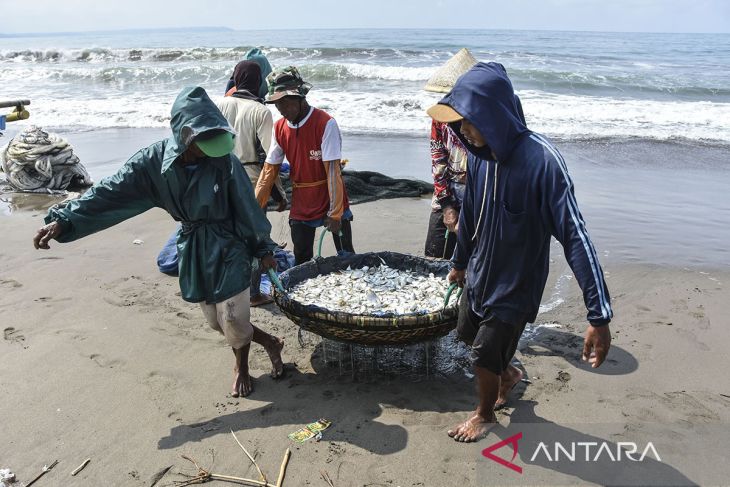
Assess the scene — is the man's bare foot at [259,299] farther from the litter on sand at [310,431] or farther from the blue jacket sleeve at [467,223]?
the blue jacket sleeve at [467,223]

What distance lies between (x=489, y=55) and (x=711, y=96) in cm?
1309

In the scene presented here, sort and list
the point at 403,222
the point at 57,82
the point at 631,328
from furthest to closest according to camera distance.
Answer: the point at 57,82 < the point at 403,222 < the point at 631,328

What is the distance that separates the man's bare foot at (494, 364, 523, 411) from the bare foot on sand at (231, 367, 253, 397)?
60.4 inches

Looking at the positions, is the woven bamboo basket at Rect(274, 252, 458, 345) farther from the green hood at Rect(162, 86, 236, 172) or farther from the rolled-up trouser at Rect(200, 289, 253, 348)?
the green hood at Rect(162, 86, 236, 172)

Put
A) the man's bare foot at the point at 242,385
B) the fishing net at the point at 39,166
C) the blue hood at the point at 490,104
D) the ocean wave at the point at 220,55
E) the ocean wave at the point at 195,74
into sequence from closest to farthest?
the blue hood at the point at 490,104, the man's bare foot at the point at 242,385, the fishing net at the point at 39,166, the ocean wave at the point at 195,74, the ocean wave at the point at 220,55

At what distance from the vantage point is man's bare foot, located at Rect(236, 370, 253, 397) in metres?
3.78

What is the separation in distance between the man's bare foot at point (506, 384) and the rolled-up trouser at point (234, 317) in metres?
1.56

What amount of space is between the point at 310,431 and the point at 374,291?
114 cm

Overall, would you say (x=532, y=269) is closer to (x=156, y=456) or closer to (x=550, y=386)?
(x=550, y=386)

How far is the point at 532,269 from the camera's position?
287 centimetres

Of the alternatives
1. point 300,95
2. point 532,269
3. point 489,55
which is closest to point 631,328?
point 532,269

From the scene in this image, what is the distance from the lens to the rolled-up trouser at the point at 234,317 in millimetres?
3572

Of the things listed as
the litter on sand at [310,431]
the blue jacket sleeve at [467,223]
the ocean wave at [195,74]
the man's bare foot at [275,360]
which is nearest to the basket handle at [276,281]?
the man's bare foot at [275,360]

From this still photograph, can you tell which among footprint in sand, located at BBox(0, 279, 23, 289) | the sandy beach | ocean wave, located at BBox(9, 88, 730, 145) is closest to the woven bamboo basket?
the sandy beach
